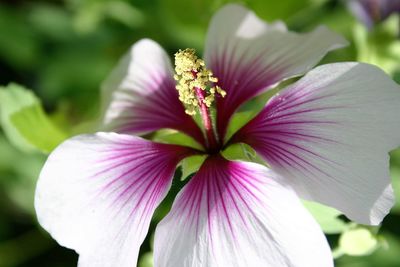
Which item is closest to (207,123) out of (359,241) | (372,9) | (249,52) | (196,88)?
(196,88)

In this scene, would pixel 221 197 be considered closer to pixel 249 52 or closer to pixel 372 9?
pixel 249 52

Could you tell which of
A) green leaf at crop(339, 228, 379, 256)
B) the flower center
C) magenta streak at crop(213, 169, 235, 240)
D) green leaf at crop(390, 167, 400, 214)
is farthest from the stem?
green leaf at crop(390, 167, 400, 214)

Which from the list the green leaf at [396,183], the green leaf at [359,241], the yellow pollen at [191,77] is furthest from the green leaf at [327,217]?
→ the green leaf at [396,183]

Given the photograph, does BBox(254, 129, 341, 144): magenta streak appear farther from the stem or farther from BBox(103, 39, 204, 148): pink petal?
BBox(103, 39, 204, 148): pink petal

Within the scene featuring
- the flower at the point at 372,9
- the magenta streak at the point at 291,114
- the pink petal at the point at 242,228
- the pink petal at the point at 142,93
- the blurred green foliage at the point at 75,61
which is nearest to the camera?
the pink petal at the point at 242,228

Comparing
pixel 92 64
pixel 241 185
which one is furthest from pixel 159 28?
pixel 241 185

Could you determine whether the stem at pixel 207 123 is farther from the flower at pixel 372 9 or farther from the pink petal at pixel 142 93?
the flower at pixel 372 9

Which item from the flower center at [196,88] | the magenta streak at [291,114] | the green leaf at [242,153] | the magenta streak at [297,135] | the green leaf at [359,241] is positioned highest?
the flower center at [196,88]
